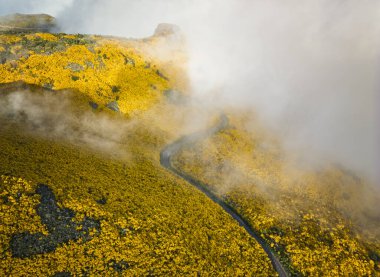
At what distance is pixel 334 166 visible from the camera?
293 feet

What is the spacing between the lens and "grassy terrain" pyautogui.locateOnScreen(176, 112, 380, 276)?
5103cm

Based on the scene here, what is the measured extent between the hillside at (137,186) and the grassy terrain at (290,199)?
1.06ft

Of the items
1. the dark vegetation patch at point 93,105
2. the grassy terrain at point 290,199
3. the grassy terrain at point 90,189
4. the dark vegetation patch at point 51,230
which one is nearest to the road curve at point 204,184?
the grassy terrain at point 290,199

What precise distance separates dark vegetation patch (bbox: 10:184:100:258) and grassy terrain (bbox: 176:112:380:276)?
30799 mm

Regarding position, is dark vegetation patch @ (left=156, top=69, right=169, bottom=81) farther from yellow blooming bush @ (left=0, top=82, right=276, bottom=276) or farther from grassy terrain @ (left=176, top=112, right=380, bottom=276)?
yellow blooming bush @ (left=0, top=82, right=276, bottom=276)

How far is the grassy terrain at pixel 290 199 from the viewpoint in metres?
51.0

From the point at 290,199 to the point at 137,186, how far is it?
36.8 metres

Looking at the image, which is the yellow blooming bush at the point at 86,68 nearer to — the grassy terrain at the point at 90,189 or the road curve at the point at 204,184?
the grassy terrain at the point at 90,189

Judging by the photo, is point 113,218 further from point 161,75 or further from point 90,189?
point 161,75

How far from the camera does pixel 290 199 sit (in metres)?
66.8

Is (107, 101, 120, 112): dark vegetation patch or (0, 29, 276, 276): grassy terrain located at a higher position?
(107, 101, 120, 112): dark vegetation patch

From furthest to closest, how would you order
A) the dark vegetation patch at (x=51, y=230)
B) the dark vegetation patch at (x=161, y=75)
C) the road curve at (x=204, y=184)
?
the dark vegetation patch at (x=161, y=75) < the road curve at (x=204, y=184) < the dark vegetation patch at (x=51, y=230)

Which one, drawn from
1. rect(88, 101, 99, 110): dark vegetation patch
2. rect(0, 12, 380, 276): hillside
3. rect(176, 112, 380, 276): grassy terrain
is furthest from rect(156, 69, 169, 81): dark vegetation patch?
rect(88, 101, 99, 110): dark vegetation patch

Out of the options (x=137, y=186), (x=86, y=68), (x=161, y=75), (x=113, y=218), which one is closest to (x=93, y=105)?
(x=86, y=68)
